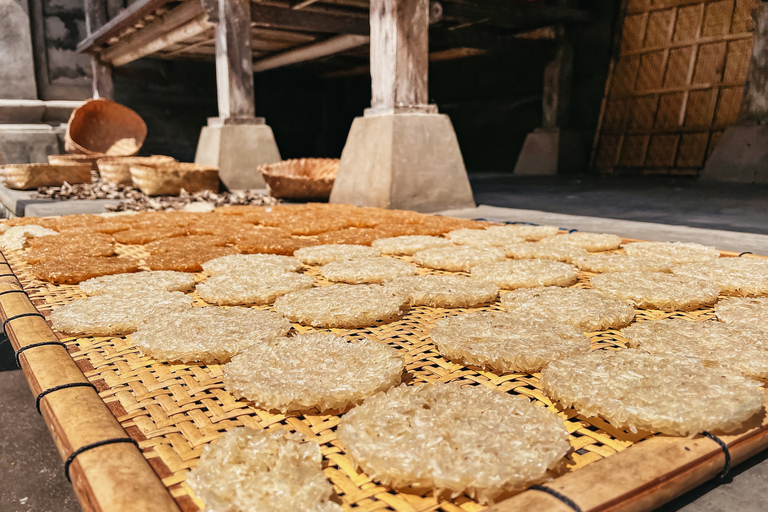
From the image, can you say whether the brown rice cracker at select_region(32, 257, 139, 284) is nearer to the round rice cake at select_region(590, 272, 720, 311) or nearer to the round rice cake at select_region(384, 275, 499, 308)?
the round rice cake at select_region(384, 275, 499, 308)

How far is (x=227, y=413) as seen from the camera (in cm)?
100

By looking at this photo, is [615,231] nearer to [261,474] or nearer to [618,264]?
[618,264]

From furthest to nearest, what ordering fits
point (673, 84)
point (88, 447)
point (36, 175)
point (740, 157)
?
1. point (673, 84)
2. point (740, 157)
3. point (36, 175)
4. point (88, 447)

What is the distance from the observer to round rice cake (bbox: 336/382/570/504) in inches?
29.3

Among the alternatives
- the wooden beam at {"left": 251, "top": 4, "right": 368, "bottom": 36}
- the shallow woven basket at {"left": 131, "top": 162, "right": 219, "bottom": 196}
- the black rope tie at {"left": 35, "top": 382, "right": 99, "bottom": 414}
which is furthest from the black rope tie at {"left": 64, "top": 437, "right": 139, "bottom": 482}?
the wooden beam at {"left": 251, "top": 4, "right": 368, "bottom": 36}

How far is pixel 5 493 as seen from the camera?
8.20 feet

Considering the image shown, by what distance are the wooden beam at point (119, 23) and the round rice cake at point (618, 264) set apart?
6664 mm

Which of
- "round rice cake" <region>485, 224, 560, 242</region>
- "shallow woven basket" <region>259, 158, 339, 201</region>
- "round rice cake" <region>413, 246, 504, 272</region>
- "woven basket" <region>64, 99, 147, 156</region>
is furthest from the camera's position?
"woven basket" <region>64, 99, 147, 156</region>

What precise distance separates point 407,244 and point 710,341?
4.89 ft

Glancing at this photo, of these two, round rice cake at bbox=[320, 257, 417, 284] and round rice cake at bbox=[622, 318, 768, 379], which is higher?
round rice cake at bbox=[622, 318, 768, 379]

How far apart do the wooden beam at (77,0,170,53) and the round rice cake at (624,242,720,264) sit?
670cm

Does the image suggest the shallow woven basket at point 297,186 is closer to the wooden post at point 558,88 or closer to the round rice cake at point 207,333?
the round rice cake at point 207,333

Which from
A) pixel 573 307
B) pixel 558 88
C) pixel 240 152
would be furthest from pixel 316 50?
pixel 573 307

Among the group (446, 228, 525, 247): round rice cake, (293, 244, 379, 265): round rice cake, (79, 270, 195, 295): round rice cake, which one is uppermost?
(446, 228, 525, 247): round rice cake
